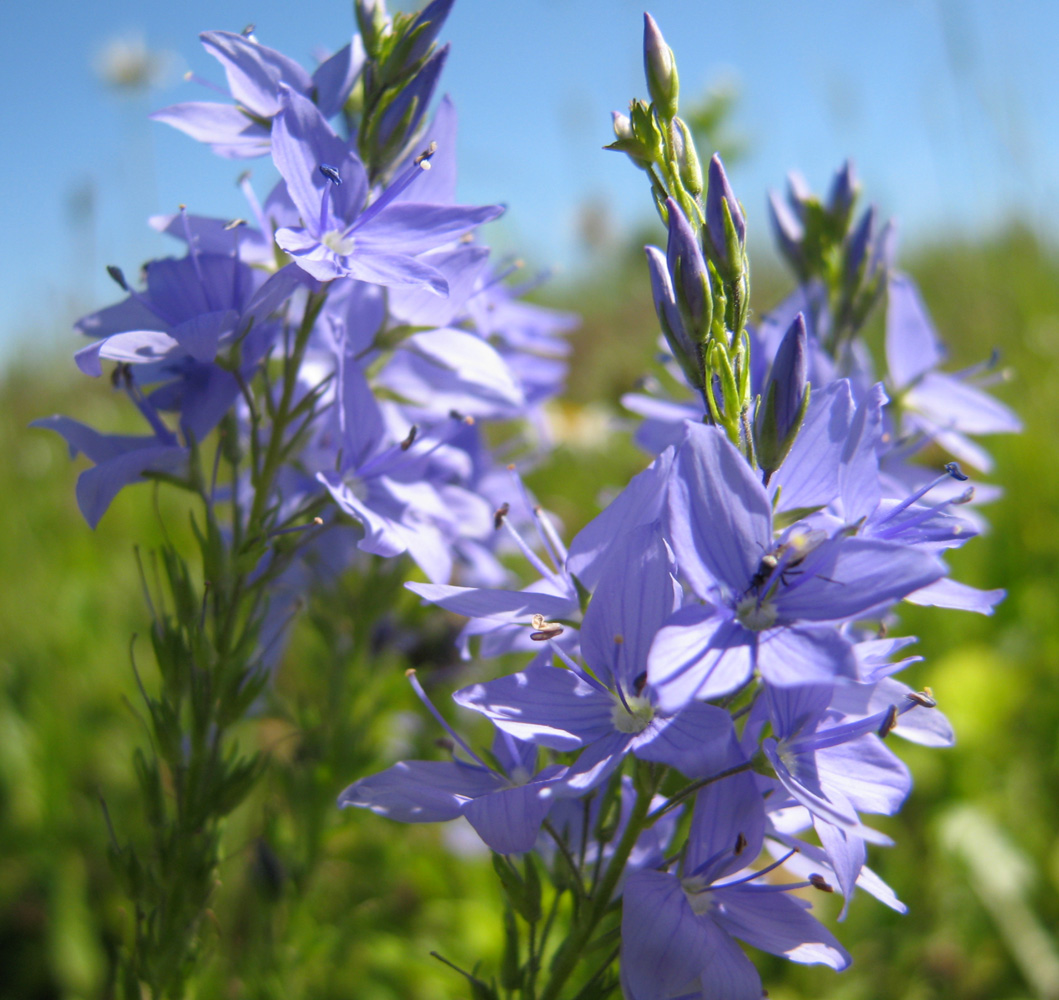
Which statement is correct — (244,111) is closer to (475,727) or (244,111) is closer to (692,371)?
(692,371)

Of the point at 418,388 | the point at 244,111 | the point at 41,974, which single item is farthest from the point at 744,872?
the point at 41,974

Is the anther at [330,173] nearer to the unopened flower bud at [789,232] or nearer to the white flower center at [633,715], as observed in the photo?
the white flower center at [633,715]

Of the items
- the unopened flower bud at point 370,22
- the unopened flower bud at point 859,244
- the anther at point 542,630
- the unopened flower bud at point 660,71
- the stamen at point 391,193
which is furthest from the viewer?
the unopened flower bud at point 859,244

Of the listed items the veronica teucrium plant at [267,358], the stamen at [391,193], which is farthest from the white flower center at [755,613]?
the stamen at [391,193]

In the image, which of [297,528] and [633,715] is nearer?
[633,715]

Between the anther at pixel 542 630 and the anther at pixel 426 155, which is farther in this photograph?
the anther at pixel 426 155

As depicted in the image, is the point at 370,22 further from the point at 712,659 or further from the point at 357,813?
the point at 357,813

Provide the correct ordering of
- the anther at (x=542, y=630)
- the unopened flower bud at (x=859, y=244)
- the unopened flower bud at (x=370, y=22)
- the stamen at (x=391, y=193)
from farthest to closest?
the unopened flower bud at (x=859, y=244)
the unopened flower bud at (x=370, y=22)
the stamen at (x=391, y=193)
the anther at (x=542, y=630)

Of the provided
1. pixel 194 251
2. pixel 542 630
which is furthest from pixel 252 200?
pixel 542 630
